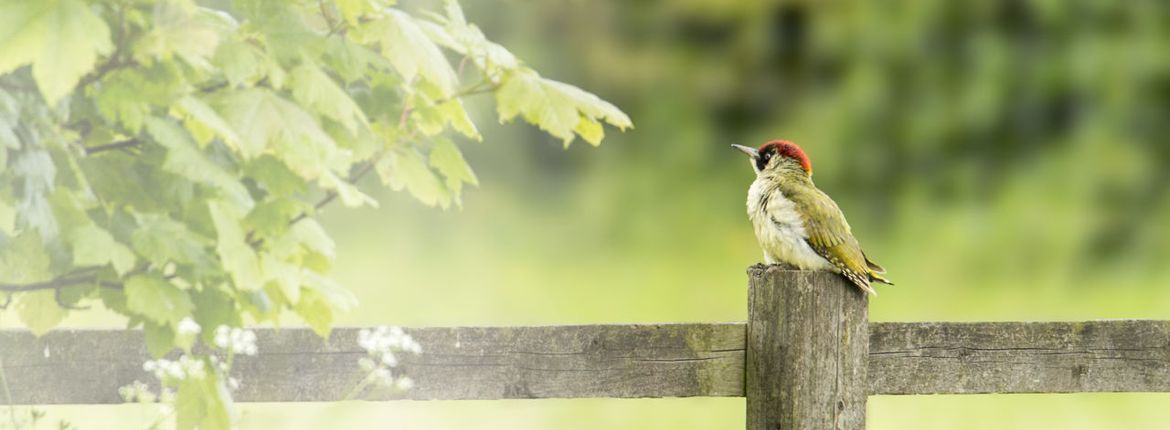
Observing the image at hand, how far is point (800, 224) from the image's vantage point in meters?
2.47

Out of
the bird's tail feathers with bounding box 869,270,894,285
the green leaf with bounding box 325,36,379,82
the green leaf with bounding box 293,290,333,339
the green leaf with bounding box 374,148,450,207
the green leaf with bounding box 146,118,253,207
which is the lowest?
the green leaf with bounding box 293,290,333,339

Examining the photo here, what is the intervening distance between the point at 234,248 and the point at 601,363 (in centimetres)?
76

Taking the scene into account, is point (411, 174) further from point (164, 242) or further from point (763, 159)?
point (763, 159)

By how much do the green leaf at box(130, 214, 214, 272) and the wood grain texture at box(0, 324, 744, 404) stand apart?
15.2 inches

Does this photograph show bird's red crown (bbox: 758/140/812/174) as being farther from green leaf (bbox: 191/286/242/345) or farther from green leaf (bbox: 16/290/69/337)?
green leaf (bbox: 16/290/69/337)

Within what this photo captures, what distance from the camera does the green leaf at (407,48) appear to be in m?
2.02

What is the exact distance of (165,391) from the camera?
7.36 feet

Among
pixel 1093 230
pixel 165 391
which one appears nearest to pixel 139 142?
pixel 165 391

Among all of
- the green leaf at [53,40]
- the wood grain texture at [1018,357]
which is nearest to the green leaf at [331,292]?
the green leaf at [53,40]

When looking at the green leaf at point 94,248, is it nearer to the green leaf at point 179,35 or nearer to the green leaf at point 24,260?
the green leaf at point 24,260

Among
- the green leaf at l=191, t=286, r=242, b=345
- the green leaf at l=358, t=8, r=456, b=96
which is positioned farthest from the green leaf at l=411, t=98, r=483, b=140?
the green leaf at l=191, t=286, r=242, b=345

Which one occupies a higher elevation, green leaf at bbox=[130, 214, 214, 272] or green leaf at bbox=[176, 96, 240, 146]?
green leaf at bbox=[176, 96, 240, 146]

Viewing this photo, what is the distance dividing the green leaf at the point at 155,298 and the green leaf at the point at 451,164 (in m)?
0.59

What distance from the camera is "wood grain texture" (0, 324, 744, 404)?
2328 millimetres
